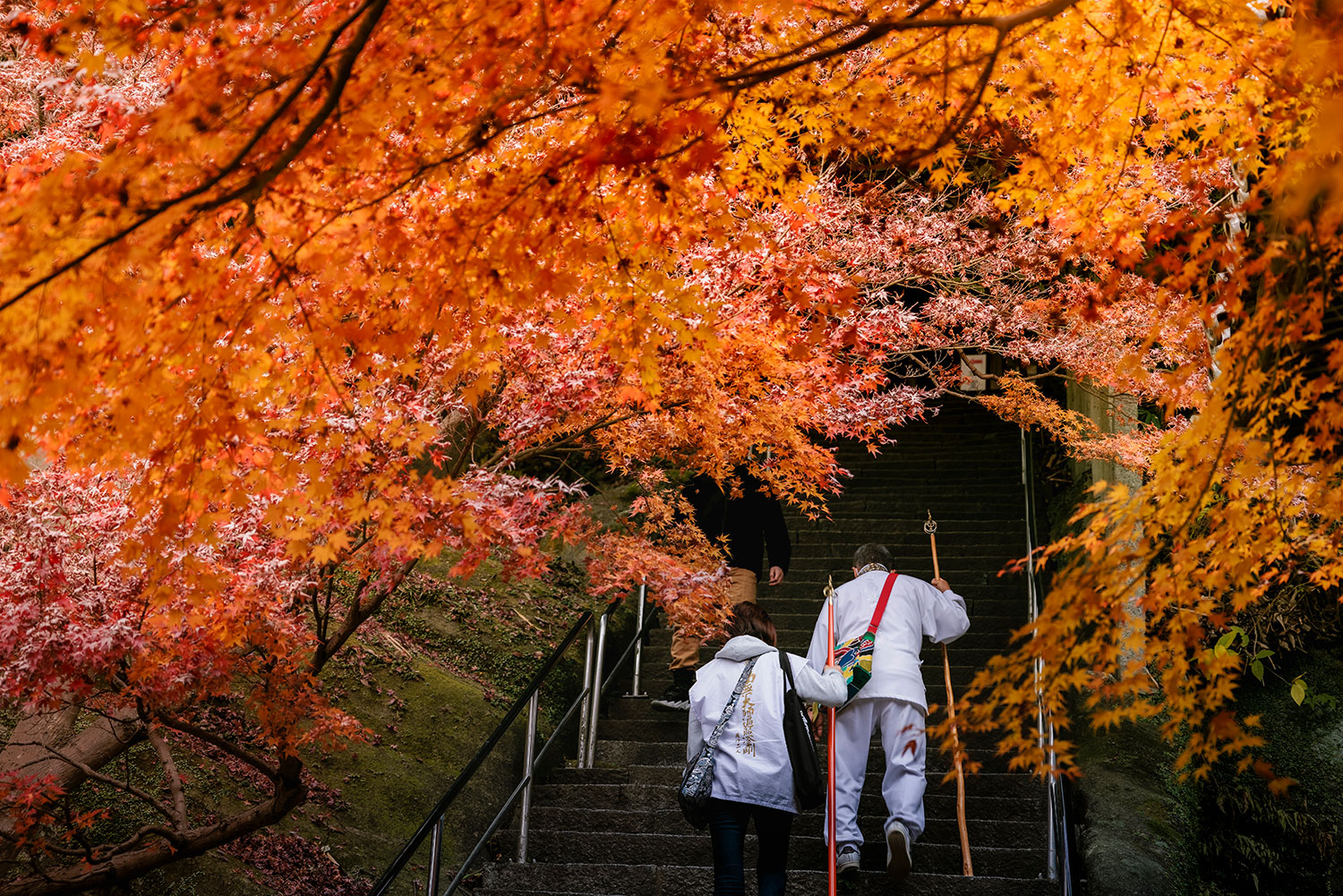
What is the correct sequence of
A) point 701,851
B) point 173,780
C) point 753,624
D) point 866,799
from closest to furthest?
1. point 173,780
2. point 753,624
3. point 701,851
4. point 866,799

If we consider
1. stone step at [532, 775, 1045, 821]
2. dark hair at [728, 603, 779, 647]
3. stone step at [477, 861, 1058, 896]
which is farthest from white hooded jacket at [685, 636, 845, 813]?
stone step at [532, 775, 1045, 821]

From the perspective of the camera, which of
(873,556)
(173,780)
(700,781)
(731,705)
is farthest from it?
(873,556)

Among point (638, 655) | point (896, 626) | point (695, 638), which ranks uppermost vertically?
point (896, 626)

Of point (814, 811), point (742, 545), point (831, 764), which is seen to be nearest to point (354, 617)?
point (831, 764)

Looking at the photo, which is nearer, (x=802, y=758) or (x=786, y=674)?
(x=802, y=758)

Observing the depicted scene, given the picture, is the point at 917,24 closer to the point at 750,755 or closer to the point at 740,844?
the point at 750,755

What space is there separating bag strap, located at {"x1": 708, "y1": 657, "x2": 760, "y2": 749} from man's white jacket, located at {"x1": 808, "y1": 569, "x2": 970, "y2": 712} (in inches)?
24.5

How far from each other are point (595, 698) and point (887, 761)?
2.71m

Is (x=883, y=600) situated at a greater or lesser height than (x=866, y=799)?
greater

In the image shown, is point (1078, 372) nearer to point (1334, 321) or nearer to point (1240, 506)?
point (1334, 321)

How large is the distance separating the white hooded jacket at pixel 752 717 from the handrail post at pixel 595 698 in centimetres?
256

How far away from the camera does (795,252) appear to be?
22.6 feet

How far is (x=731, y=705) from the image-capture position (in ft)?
15.2

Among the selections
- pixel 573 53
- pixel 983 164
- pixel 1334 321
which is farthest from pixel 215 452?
pixel 983 164
